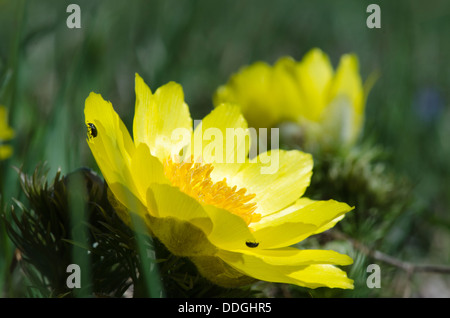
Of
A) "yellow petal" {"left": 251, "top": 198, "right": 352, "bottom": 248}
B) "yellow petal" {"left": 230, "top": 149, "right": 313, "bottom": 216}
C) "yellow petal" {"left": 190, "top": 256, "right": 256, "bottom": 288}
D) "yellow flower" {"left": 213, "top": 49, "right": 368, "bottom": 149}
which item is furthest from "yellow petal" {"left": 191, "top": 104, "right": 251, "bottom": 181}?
"yellow flower" {"left": 213, "top": 49, "right": 368, "bottom": 149}

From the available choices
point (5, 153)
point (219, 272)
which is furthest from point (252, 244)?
point (5, 153)

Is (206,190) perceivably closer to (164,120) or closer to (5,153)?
(164,120)

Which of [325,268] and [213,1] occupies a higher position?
[213,1]

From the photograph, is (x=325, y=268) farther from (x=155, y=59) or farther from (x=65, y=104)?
(x=155, y=59)

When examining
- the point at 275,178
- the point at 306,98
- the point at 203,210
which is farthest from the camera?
the point at 306,98

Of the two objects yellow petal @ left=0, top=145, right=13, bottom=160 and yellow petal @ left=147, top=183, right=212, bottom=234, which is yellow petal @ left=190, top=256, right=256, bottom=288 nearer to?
yellow petal @ left=147, top=183, right=212, bottom=234

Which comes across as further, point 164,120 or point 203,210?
point 164,120
